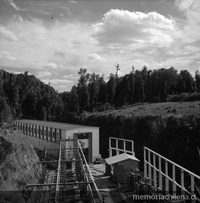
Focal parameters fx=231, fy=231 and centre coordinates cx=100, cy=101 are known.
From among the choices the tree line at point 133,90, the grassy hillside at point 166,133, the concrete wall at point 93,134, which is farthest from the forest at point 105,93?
the concrete wall at point 93,134

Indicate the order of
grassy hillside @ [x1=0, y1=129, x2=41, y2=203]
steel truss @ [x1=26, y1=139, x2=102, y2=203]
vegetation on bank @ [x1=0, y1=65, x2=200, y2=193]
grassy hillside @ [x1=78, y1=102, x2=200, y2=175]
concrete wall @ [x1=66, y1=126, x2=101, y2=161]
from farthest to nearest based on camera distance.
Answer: concrete wall @ [x1=66, y1=126, x2=101, y2=161]
grassy hillside @ [x1=78, y1=102, x2=200, y2=175]
vegetation on bank @ [x1=0, y1=65, x2=200, y2=193]
grassy hillside @ [x1=0, y1=129, x2=41, y2=203]
steel truss @ [x1=26, y1=139, x2=102, y2=203]

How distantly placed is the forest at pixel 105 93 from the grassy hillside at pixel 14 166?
30429 mm

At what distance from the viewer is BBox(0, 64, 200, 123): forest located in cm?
4431

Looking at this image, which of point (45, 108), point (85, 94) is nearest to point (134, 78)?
point (85, 94)

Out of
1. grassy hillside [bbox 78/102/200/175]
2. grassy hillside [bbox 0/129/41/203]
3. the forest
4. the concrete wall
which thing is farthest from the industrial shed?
the forest

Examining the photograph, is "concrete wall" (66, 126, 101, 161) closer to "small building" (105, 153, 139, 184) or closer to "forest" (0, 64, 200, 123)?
"small building" (105, 153, 139, 184)

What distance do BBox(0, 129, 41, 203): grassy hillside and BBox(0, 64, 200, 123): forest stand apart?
30429 mm

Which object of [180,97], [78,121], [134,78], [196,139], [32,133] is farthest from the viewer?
[134,78]

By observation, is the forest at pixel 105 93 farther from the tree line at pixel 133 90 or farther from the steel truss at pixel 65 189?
the steel truss at pixel 65 189

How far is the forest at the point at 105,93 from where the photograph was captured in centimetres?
4431

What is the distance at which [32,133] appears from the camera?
2692 centimetres

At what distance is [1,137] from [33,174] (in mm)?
2154

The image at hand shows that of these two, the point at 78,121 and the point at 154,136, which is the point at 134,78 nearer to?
the point at 78,121

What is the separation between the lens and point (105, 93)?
153 ft
